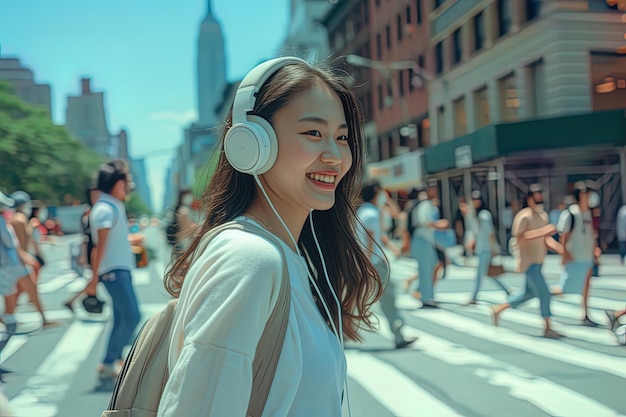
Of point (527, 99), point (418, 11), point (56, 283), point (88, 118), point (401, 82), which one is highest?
point (418, 11)

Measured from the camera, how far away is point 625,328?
13.0ft

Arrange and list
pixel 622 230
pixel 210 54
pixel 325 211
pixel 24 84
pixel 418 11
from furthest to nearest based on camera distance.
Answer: pixel 210 54
pixel 418 11
pixel 24 84
pixel 622 230
pixel 325 211

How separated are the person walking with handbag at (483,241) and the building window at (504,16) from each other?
4.18 feet

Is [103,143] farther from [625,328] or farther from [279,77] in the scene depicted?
[279,77]

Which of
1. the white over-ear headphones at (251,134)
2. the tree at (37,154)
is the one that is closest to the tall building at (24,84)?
the tree at (37,154)

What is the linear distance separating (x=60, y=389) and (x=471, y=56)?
396 cm

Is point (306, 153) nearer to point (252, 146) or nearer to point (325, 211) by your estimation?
point (252, 146)

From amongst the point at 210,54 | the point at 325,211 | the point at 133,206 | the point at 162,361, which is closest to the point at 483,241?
the point at 325,211

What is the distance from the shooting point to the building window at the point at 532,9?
4.48m

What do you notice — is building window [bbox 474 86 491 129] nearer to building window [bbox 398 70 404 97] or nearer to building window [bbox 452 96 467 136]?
building window [bbox 452 96 467 136]

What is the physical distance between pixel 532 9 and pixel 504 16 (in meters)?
0.32

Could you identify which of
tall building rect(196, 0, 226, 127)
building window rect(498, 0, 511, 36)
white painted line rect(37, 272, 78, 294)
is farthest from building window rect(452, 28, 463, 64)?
white painted line rect(37, 272, 78, 294)

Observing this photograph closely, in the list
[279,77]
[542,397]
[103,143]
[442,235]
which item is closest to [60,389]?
[103,143]

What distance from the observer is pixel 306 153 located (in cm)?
146
